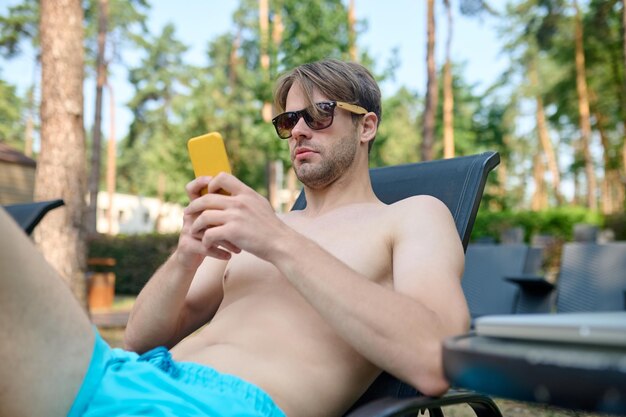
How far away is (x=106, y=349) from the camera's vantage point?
1308mm

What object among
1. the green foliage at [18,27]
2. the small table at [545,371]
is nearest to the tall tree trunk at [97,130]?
the green foliage at [18,27]

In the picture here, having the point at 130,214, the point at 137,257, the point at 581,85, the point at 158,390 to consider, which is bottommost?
the point at 130,214

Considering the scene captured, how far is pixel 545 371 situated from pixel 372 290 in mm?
627

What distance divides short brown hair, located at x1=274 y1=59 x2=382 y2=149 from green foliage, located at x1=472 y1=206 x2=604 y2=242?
17644mm

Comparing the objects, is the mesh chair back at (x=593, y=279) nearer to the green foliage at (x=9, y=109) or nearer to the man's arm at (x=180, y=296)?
the man's arm at (x=180, y=296)

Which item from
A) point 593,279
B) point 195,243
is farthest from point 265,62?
point 195,243

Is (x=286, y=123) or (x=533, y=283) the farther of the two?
(x=533, y=283)

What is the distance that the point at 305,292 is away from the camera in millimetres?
1303

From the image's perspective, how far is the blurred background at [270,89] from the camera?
9.80 m

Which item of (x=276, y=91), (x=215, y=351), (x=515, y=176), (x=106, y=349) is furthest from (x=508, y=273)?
(x=515, y=176)

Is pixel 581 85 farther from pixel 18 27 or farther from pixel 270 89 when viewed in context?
pixel 18 27

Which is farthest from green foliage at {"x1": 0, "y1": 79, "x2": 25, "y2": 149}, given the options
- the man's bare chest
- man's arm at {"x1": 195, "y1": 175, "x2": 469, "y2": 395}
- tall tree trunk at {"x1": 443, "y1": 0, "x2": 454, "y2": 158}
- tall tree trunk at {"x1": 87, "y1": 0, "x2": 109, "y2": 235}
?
man's arm at {"x1": 195, "y1": 175, "x2": 469, "y2": 395}

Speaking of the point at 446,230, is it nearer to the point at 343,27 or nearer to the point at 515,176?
the point at 343,27

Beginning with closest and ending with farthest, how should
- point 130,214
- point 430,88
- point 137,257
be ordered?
point 430,88, point 137,257, point 130,214
